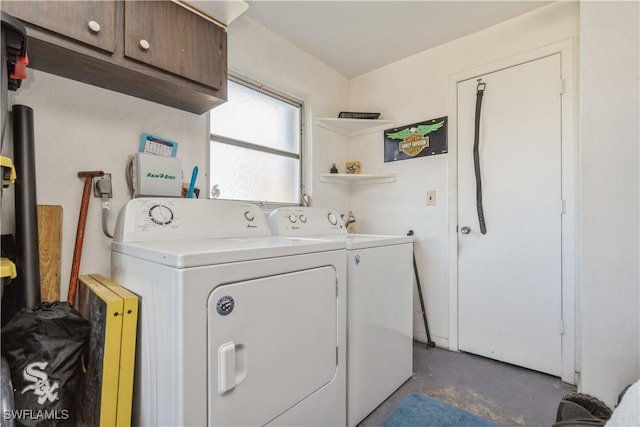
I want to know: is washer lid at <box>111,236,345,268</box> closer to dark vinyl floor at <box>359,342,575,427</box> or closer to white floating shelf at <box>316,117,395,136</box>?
dark vinyl floor at <box>359,342,575,427</box>

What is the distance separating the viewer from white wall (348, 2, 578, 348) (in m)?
2.14

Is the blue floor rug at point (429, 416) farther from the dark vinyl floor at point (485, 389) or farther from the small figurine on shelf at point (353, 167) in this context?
the small figurine on shelf at point (353, 167)

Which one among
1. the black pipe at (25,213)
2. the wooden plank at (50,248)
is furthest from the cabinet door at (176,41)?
the wooden plank at (50,248)

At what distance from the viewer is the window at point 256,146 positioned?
208 cm

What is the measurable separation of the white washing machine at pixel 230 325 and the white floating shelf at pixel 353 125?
1621 millimetres

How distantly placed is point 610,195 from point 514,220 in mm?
749

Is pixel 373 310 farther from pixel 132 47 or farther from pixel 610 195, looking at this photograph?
pixel 132 47

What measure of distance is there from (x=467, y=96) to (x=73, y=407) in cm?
294

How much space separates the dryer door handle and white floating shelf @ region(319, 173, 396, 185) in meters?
1.90

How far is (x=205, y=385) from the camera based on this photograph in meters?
0.91

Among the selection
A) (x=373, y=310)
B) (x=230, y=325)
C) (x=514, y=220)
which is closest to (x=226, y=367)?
(x=230, y=325)

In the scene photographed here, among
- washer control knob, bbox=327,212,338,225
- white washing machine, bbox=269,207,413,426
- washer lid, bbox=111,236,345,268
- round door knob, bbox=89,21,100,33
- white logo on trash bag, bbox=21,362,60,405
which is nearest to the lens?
washer lid, bbox=111,236,345,268

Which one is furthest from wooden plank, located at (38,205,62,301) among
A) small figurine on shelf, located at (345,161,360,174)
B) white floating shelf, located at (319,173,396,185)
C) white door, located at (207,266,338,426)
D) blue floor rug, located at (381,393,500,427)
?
small figurine on shelf, located at (345,161,360,174)

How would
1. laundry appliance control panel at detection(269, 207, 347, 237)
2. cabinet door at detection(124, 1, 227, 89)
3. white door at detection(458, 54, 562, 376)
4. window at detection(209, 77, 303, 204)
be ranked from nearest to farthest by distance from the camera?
cabinet door at detection(124, 1, 227, 89) → laundry appliance control panel at detection(269, 207, 347, 237) → white door at detection(458, 54, 562, 376) → window at detection(209, 77, 303, 204)
